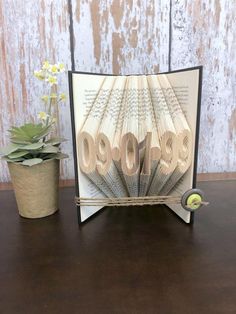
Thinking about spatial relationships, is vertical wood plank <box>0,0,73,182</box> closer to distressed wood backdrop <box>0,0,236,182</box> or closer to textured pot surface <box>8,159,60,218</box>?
distressed wood backdrop <box>0,0,236,182</box>

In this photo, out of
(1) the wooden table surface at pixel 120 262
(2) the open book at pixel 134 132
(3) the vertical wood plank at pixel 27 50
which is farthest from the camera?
(3) the vertical wood plank at pixel 27 50

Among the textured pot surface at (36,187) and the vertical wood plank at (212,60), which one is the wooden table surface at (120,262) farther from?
the vertical wood plank at (212,60)

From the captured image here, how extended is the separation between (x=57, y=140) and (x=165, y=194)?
281 mm

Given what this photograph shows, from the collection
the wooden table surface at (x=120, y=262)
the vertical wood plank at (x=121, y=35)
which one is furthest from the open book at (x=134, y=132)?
the vertical wood plank at (x=121, y=35)

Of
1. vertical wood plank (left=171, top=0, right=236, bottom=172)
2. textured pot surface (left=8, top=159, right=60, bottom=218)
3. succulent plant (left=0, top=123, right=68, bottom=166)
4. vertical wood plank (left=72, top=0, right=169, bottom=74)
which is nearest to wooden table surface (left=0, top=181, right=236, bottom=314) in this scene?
textured pot surface (left=8, top=159, right=60, bottom=218)

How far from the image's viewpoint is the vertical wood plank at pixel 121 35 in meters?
0.84

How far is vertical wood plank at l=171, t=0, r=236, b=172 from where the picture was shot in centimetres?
86

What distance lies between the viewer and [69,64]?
0.86 meters

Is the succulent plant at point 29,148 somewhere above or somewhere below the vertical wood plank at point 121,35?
below

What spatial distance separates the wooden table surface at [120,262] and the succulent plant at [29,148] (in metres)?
0.14

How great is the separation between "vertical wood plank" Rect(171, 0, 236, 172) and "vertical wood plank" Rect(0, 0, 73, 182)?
317 mm

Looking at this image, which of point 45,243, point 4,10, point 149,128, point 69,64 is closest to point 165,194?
point 149,128

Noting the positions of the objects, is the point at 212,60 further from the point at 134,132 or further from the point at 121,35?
the point at 134,132

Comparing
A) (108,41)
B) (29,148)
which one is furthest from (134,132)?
(108,41)
